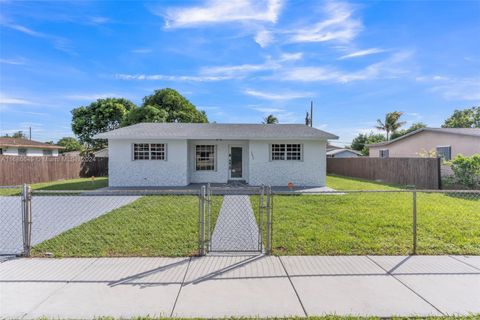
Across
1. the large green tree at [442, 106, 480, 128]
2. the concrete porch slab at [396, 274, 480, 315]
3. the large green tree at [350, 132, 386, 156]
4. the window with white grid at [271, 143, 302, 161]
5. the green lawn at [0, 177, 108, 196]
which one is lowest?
the concrete porch slab at [396, 274, 480, 315]

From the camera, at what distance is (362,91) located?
64.6 feet

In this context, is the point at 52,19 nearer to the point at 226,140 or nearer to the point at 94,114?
the point at 226,140

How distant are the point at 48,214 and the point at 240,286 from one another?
25.4 feet

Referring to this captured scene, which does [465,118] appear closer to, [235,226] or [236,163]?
[236,163]

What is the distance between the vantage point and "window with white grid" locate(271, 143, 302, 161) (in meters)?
14.3

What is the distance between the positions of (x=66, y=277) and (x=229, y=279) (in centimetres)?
256

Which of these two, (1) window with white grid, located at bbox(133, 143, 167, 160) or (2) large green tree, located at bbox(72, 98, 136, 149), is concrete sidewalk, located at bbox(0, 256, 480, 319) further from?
(2) large green tree, located at bbox(72, 98, 136, 149)

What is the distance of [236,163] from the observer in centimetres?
1552

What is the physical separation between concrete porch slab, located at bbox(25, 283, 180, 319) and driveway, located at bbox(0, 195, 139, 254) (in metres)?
2.57

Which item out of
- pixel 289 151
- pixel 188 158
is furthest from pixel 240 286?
pixel 188 158

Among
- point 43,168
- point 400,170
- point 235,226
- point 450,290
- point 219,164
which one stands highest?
point 219,164

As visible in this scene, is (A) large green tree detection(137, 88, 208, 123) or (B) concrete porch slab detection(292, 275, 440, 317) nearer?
(B) concrete porch slab detection(292, 275, 440, 317)

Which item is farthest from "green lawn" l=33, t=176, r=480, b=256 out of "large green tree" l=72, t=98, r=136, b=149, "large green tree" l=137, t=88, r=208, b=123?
"large green tree" l=72, t=98, r=136, b=149

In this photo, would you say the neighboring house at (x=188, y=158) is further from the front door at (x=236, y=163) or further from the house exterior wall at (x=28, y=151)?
the house exterior wall at (x=28, y=151)
